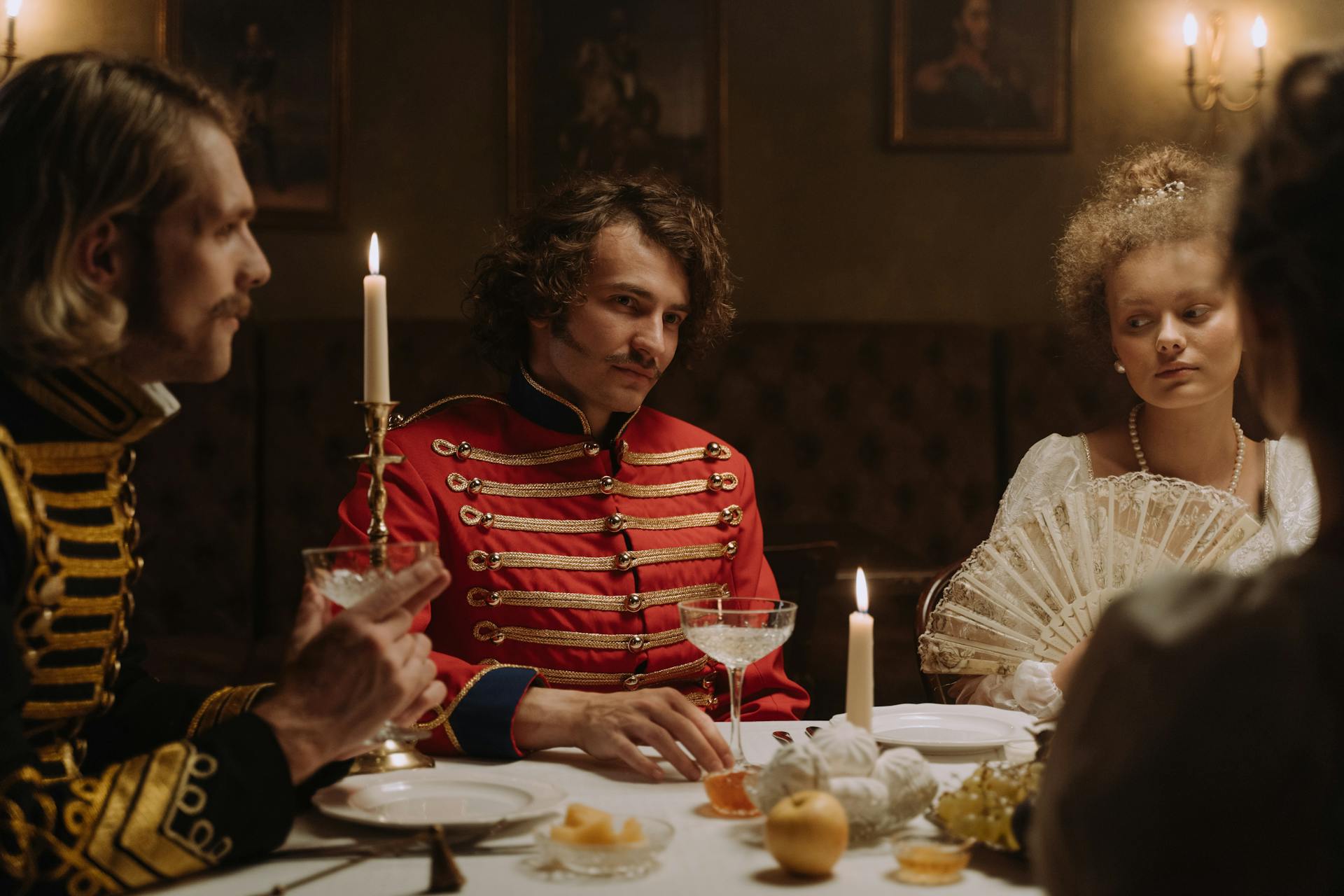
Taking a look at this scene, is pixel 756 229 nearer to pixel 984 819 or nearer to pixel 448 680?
pixel 448 680

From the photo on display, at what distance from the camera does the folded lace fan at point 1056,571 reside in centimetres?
156

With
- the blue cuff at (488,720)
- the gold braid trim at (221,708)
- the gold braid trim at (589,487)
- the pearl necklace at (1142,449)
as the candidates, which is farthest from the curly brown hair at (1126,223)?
the gold braid trim at (221,708)

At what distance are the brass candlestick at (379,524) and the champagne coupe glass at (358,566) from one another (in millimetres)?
102

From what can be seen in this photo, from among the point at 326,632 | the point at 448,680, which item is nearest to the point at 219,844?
the point at 326,632

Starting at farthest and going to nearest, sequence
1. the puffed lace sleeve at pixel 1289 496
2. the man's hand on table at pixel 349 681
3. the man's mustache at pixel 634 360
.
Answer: the puffed lace sleeve at pixel 1289 496, the man's mustache at pixel 634 360, the man's hand on table at pixel 349 681

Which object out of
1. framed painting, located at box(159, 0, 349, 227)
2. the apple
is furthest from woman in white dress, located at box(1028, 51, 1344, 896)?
framed painting, located at box(159, 0, 349, 227)

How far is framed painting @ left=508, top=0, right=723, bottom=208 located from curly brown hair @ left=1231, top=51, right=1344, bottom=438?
3341mm

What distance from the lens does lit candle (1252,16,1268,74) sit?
3787 mm

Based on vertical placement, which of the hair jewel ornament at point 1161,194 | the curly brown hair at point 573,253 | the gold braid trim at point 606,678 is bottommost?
the gold braid trim at point 606,678

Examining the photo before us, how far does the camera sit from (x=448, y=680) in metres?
1.39

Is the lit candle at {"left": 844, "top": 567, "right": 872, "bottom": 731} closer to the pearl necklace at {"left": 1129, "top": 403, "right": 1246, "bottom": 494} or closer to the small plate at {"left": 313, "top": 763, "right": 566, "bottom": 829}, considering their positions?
the small plate at {"left": 313, "top": 763, "right": 566, "bottom": 829}

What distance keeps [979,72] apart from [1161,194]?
2160 millimetres

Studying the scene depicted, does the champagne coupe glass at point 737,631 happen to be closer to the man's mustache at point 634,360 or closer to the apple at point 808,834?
the apple at point 808,834

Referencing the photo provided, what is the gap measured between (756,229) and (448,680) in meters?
2.87
